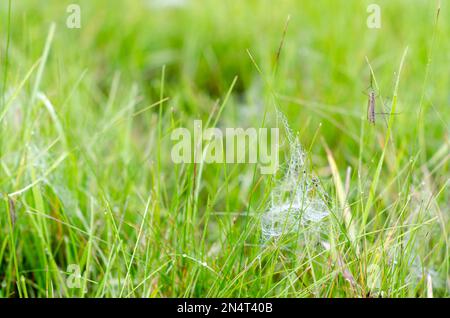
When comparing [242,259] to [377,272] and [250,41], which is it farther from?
[250,41]
